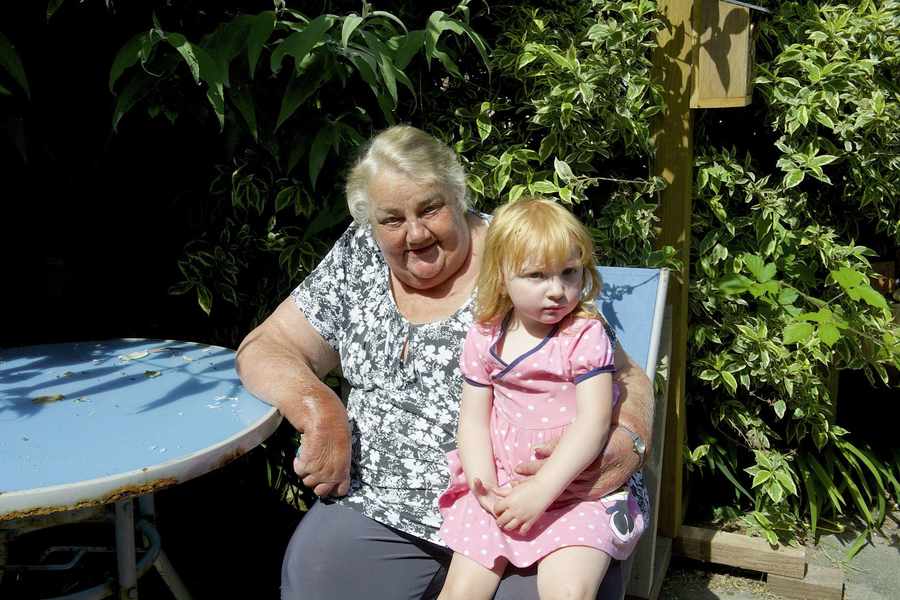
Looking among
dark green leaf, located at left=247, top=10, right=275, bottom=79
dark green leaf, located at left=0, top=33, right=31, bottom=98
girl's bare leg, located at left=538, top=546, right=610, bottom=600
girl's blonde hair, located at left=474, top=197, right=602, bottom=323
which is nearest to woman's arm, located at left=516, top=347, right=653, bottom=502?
girl's bare leg, located at left=538, top=546, right=610, bottom=600

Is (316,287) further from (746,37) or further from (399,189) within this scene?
(746,37)

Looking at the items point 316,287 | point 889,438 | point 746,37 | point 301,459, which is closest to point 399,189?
point 316,287

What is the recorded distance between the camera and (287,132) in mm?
2764

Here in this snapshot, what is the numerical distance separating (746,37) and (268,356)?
1.64 m

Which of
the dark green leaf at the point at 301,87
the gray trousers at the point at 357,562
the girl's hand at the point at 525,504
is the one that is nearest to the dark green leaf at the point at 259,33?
the dark green leaf at the point at 301,87

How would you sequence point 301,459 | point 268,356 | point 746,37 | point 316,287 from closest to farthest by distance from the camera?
point 301,459, point 268,356, point 316,287, point 746,37

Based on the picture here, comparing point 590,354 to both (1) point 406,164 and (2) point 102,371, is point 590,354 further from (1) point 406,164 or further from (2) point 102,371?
(2) point 102,371

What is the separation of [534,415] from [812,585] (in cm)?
162

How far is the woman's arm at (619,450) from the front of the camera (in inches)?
73.2

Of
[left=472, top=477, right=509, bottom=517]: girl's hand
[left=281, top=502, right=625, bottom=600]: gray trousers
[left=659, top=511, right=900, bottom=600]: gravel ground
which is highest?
[left=472, top=477, right=509, bottom=517]: girl's hand

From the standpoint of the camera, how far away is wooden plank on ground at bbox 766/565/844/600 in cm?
297

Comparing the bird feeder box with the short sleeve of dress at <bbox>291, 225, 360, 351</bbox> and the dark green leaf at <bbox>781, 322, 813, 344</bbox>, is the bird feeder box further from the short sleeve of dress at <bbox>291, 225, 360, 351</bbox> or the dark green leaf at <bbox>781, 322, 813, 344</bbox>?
the short sleeve of dress at <bbox>291, 225, 360, 351</bbox>

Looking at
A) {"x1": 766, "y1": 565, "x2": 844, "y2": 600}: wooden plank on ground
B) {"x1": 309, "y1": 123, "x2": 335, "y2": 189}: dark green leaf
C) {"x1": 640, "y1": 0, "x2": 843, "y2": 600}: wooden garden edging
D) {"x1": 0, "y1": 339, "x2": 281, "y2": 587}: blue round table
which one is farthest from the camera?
{"x1": 766, "y1": 565, "x2": 844, "y2": 600}: wooden plank on ground

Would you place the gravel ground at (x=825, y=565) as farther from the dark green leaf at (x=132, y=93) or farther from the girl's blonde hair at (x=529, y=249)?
the dark green leaf at (x=132, y=93)
